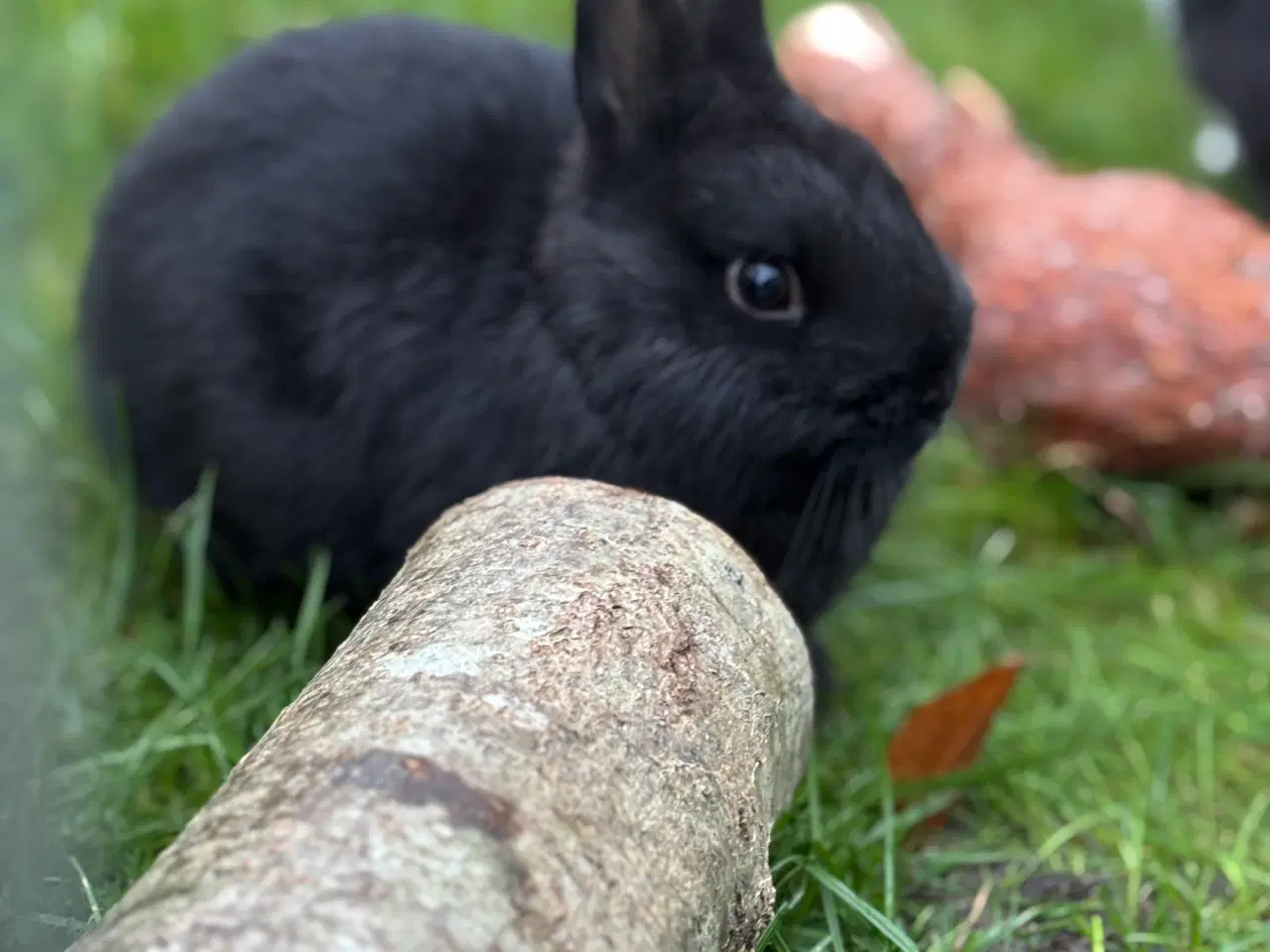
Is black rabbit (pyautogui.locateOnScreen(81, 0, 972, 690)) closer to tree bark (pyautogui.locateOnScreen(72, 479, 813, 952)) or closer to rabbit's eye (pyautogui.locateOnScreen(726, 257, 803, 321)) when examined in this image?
rabbit's eye (pyautogui.locateOnScreen(726, 257, 803, 321))

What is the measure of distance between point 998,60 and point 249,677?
3054mm

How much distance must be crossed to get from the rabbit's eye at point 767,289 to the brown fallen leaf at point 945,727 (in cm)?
53

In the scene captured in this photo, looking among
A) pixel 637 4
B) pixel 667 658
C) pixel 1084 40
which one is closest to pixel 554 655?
pixel 667 658

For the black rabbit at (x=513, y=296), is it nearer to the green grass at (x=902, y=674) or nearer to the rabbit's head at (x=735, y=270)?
the rabbit's head at (x=735, y=270)

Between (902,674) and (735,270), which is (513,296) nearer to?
(735,270)

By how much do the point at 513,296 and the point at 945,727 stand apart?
81 cm

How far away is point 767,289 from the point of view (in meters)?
1.74

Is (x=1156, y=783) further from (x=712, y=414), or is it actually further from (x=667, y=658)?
(x=667, y=658)

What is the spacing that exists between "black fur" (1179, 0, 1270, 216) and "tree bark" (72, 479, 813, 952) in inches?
109

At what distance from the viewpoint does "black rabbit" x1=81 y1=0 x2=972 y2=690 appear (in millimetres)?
1741

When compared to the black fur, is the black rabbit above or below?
above

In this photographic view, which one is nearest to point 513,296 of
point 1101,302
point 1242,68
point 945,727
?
point 945,727

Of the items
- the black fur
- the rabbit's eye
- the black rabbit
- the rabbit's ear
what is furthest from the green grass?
the black fur

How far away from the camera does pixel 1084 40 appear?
14.0 feet
